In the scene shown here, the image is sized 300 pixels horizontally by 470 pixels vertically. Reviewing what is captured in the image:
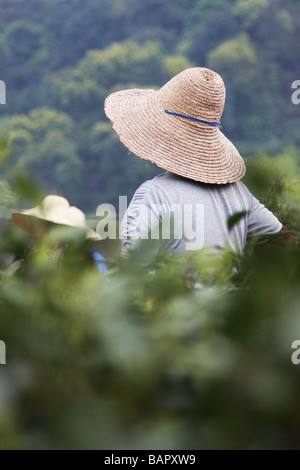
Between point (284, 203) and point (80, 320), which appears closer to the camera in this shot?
point (80, 320)

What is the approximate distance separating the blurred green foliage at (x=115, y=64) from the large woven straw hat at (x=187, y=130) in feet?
79.7

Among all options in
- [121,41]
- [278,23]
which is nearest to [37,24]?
[121,41]

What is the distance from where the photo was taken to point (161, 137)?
1.24 metres

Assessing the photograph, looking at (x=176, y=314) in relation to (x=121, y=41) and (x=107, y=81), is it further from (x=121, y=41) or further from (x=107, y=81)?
(x=121, y=41)

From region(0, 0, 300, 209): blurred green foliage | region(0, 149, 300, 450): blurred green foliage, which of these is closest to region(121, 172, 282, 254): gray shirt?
region(0, 149, 300, 450): blurred green foliage

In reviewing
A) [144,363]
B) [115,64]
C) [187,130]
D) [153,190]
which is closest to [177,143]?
[187,130]

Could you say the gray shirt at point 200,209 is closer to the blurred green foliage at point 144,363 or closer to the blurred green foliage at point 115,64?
the blurred green foliage at point 144,363

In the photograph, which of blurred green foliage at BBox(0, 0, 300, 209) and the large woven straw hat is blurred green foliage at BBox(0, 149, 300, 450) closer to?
the large woven straw hat

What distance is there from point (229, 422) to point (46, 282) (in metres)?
0.15

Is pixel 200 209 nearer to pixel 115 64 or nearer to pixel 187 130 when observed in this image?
pixel 187 130

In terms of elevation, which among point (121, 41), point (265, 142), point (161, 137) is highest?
point (121, 41)

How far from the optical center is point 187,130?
4.10ft

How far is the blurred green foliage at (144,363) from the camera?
29 cm

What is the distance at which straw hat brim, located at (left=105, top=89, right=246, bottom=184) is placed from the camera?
3.93ft
